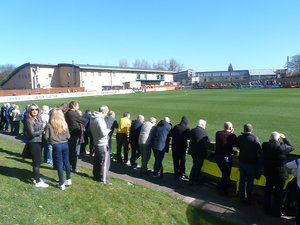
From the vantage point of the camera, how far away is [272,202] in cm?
538

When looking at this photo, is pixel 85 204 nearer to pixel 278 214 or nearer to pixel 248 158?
pixel 248 158

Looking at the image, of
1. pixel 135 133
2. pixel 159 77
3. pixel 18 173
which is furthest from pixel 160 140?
pixel 159 77

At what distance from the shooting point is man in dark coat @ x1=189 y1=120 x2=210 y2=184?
6.41m

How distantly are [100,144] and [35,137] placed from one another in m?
1.46

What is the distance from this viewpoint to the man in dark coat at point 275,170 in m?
5.03

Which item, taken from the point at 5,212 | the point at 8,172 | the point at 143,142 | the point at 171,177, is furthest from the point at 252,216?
the point at 8,172

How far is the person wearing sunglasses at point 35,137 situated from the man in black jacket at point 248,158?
414 cm

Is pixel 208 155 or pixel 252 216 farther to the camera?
pixel 208 155

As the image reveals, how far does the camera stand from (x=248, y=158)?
18.0ft

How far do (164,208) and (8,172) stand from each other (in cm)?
345

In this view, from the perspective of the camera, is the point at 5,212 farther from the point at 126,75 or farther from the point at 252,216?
the point at 126,75

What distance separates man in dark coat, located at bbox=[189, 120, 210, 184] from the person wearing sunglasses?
138 inches

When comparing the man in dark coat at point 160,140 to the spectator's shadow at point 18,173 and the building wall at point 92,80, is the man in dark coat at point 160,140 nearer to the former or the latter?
the spectator's shadow at point 18,173

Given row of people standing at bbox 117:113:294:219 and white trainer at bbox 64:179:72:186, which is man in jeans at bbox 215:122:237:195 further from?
white trainer at bbox 64:179:72:186
